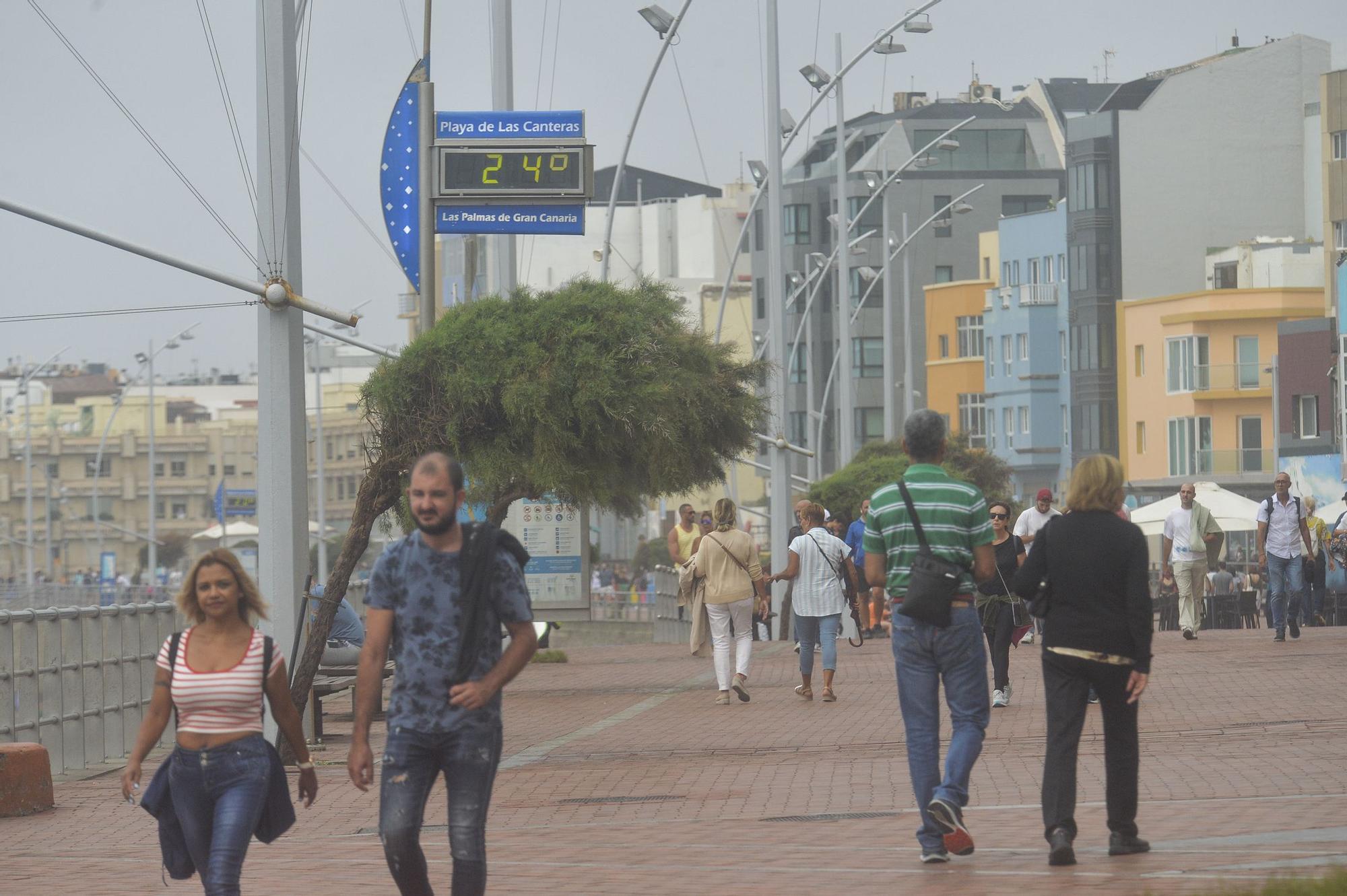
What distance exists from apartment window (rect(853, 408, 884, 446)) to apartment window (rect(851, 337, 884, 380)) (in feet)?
5.46

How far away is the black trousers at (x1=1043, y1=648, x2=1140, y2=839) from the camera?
892 cm

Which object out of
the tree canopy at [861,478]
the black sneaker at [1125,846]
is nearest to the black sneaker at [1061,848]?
the black sneaker at [1125,846]

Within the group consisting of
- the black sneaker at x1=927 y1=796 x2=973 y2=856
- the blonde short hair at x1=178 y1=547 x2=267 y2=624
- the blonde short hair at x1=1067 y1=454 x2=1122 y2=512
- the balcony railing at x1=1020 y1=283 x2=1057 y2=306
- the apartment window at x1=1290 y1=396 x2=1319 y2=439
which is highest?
the balcony railing at x1=1020 y1=283 x2=1057 y2=306

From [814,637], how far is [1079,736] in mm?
10822

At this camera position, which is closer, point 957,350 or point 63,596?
point 63,596

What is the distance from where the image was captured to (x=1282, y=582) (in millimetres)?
24938

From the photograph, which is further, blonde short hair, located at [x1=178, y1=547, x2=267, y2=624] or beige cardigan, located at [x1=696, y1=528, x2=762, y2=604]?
beige cardigan, located at [x1=696, y1=528, x2=762, y2=604]

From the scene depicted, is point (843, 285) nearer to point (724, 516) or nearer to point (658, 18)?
point (658, 18)

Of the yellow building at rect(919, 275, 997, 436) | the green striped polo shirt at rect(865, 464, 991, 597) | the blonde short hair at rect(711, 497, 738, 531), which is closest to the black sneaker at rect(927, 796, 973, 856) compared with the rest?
the green striped polo shirt at rect(865, 464, 991, 597)

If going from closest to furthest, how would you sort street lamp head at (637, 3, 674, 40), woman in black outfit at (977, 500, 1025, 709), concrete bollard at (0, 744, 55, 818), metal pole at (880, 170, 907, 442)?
concrete bollard at (0, 744, 55, 818), woman in black outfit at (977, 500, 1025, 709), street lamp head at (637, 3, 674, 40), metal pole at (880, 170, 907, 442)

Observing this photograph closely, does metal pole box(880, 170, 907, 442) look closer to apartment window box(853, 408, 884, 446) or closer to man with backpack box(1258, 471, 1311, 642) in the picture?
man with backpack box(1258, 471, 1311, 642)

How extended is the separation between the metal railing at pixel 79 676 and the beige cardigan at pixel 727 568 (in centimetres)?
441

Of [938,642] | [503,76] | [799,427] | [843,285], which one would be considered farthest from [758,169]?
[799,427]

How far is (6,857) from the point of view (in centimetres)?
1148
